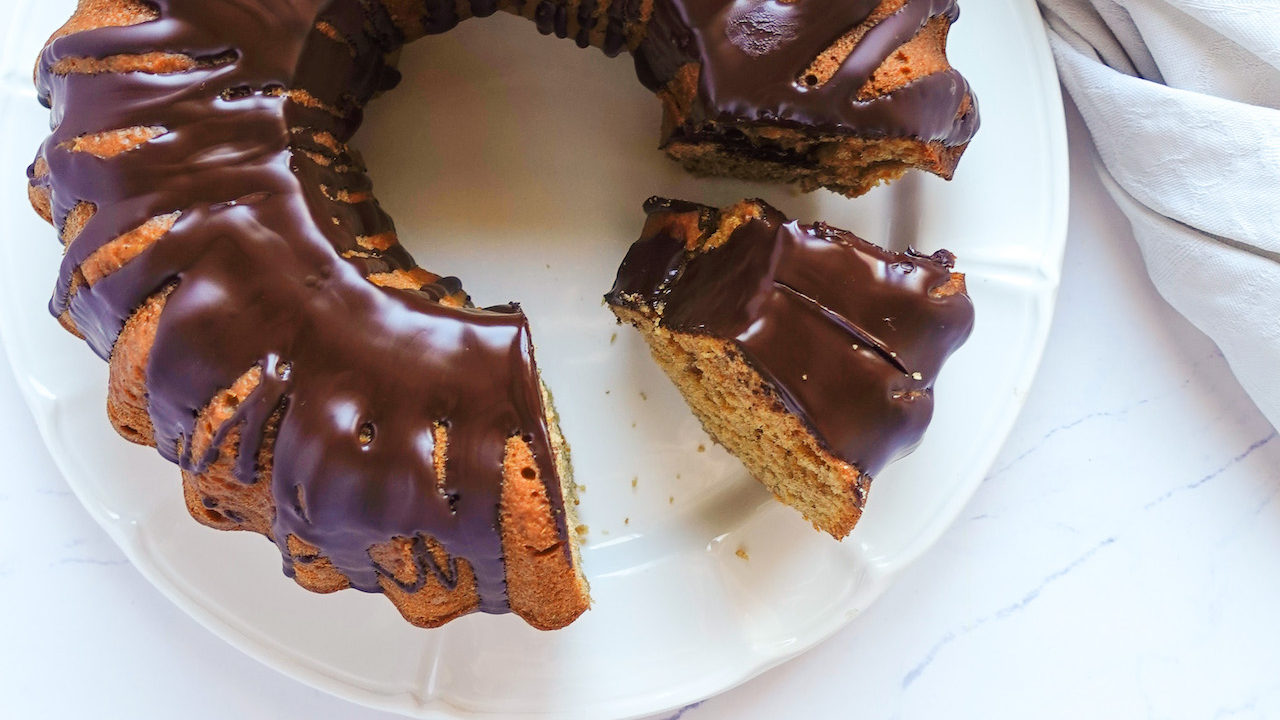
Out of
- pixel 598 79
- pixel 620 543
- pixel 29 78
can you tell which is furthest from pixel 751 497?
pixel 29 78

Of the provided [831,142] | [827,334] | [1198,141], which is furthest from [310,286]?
[1198,141]

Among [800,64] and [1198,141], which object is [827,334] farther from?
[1198,141]

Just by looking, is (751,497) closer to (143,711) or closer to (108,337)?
(108,337)

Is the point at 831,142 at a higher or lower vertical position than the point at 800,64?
lower

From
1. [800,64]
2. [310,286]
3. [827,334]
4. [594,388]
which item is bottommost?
[594,388]

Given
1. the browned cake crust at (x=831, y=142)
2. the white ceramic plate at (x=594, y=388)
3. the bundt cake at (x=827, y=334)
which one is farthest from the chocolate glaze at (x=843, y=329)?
the white ceramic plate at (x=594, y=388)

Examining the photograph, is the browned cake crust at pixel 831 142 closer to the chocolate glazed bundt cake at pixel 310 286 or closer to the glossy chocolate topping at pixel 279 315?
the chocolate glazed bundt cake at pixel 310 286

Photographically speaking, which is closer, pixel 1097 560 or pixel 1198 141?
pixel 1198 141
